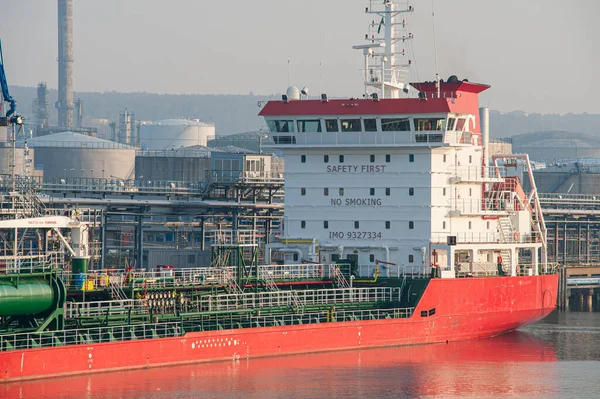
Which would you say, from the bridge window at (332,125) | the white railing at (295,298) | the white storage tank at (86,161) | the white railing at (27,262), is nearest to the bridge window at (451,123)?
the bridge window at (332,125)

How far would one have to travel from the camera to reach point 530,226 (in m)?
56.5

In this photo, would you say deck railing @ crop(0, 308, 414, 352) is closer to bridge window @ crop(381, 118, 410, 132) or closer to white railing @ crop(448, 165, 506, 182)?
white railing @ crop(448, 165, 506, 182)

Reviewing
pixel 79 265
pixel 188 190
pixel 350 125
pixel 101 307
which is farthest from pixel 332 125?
pixel 188 190

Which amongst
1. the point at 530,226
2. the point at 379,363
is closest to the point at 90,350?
the point at 379,363

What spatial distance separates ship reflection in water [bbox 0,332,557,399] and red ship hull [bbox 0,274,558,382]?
413mm

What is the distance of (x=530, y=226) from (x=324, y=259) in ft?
38.5

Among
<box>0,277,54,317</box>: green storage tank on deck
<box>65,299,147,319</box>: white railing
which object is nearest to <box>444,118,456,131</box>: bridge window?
<box>65,299,147,319</box>: white railing

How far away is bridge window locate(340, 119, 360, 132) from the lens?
163 ft

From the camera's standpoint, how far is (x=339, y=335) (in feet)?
149

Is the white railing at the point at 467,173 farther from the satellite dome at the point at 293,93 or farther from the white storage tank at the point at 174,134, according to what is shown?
the white storage tank at the point at 174,134

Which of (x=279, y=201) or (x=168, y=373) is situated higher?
(x=279, y=201)

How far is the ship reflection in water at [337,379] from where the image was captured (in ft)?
119

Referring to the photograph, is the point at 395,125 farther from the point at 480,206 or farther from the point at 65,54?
Answer: the point at 65,54

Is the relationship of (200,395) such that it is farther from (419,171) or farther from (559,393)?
(419,171)
